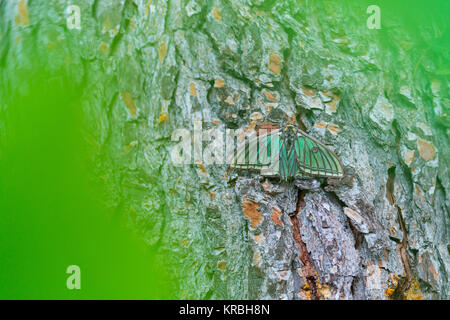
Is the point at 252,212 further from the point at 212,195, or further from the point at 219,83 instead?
the point at 219,83

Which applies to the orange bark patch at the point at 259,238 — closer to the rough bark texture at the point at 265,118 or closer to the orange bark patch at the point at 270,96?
the rough bark texture at the point at 265,118

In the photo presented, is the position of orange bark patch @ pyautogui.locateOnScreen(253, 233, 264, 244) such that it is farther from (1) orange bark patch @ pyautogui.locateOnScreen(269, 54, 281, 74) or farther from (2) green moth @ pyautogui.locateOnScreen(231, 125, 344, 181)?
(1) orange bark patch @ pyautogui.locateOnScreen(269, 54, 281, 74)

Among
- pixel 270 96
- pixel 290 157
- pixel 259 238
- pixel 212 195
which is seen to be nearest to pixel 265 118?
pixel 270 96

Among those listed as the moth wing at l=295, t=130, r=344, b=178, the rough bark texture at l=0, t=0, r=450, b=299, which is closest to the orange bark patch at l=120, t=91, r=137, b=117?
the rough bark texture at l=0, t=0, r=450, b=299

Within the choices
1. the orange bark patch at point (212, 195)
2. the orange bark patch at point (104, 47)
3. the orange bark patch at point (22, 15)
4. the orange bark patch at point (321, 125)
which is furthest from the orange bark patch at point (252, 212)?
the orange bark patch at point (22, 15)
